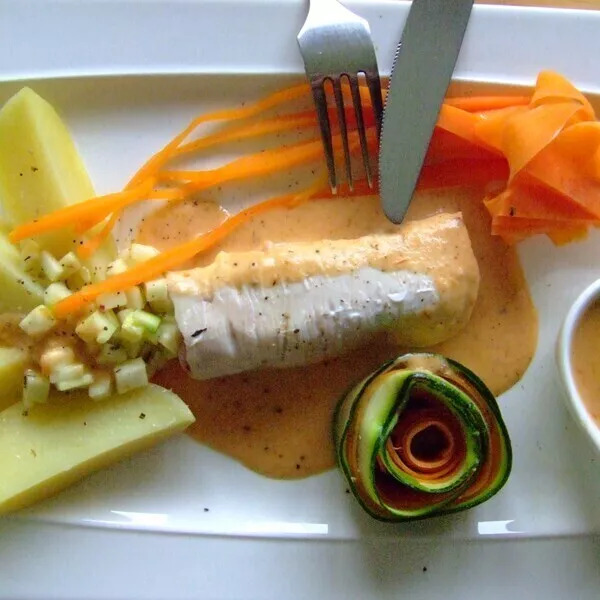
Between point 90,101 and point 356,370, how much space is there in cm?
82

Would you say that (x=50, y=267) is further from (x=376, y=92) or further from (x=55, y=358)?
(x=376, y=92)

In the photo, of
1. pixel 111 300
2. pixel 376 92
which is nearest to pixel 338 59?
pixel 376 92

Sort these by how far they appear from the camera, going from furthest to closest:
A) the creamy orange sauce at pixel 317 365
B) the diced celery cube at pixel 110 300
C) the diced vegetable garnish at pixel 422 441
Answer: the creamy orange sauce at pixel 317 365 → the diced celery cube at pixel 110 300 → the diced vegetable garnish at pixel 422 441

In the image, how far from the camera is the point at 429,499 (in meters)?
1.49

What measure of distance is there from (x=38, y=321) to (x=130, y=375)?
202mm

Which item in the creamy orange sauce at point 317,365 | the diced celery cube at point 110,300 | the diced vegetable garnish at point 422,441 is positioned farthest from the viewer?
the creamy orange sauce at point 317,365

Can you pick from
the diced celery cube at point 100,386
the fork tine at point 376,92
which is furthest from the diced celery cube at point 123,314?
the fork tine at point 376,92

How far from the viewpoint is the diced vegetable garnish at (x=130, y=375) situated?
1539 millimetres

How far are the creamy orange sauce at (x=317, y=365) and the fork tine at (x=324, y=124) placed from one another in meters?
0.09

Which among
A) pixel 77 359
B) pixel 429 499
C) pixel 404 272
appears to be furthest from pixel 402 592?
pixel 77 359

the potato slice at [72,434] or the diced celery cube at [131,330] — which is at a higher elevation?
the diced celery cube at [131,330]

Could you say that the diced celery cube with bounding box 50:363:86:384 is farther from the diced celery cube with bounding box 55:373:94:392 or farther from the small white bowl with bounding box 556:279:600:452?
the small white bowl with bounding box 556:279:600:452

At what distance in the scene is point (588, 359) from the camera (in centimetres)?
156

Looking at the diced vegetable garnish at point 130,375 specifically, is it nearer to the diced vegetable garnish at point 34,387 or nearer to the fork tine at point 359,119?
the diced vegetable garnish at point 34,387
